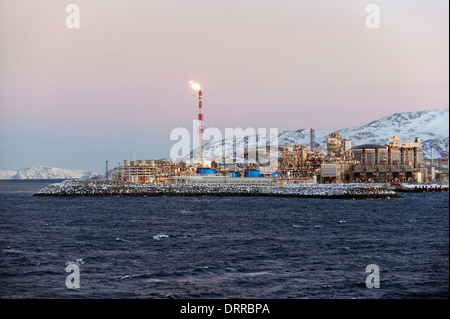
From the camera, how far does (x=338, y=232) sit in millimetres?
40344

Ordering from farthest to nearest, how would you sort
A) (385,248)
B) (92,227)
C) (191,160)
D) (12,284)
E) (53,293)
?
(191,160) < (92,227) < (385,248) < (12,284) < (53,293)

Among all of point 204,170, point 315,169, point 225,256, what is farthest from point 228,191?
point 225,256

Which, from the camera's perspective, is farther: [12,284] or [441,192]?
[441,192]

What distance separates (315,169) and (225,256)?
9918 centimetres

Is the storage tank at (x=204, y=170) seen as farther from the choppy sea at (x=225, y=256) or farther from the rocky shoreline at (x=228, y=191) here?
the choppy sea at (x=225, y=256)

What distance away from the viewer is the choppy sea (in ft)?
71.9

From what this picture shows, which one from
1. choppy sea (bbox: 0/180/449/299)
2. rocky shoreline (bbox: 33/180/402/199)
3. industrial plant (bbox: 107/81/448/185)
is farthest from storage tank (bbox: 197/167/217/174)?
choppy sea (bbox: 0/180/449/299)

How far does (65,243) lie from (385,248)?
20839 millimetres

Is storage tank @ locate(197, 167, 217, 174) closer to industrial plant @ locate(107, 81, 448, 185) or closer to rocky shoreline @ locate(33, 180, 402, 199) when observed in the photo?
industrial plant @ locate(107, 81, 448, 185)

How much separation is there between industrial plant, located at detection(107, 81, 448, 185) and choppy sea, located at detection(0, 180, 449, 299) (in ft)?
207

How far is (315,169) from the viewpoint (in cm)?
12606

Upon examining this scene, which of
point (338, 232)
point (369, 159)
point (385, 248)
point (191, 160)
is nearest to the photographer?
point (385, 248)

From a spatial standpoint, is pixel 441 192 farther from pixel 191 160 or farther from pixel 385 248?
pixel 385 248
